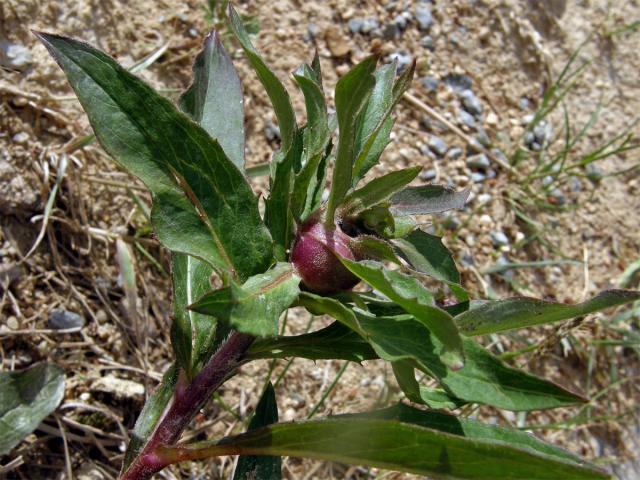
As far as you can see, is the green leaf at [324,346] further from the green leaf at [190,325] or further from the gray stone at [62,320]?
the gray stone at [62,320]

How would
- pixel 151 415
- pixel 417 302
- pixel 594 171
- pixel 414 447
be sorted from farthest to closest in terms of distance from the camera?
pixel 594 171, pixel 151 415, pixel 414 447, pixel 417 302

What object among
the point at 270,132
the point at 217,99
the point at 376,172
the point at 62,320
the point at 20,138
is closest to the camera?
the point at 217,99

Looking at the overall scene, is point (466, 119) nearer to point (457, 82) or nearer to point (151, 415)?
point (457, 82)

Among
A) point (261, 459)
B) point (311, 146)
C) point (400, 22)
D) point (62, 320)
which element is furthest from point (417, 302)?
point (400, 22)

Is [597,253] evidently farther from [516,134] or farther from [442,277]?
[442,277]

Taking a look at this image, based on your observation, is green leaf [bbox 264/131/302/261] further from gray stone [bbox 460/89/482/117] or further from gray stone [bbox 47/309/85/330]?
gray stone [bbox 460/89/482/117]

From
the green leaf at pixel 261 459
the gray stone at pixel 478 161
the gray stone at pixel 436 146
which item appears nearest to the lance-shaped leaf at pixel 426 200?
the green leaf at pixel 261 459
